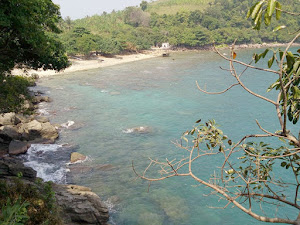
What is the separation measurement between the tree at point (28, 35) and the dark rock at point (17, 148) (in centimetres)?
892

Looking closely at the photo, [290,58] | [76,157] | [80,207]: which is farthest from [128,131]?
[290,58]

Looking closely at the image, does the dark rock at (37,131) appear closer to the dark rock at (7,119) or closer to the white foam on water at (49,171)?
the dark rock at (7,119)

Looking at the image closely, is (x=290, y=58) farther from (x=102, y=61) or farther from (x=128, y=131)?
(x=102, y=61)

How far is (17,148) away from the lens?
74.1 feet

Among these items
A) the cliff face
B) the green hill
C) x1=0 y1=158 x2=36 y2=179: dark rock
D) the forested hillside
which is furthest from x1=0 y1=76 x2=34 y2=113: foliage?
the green hill

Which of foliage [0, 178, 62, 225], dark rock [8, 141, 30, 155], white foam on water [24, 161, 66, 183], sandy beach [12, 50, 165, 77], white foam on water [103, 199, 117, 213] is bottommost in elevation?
white foam on water [103, 199, 117, 213]

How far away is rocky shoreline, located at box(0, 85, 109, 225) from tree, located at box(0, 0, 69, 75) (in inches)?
188

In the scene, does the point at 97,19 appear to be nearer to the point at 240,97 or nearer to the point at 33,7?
the point at 240,97

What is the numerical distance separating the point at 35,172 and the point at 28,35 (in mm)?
8660

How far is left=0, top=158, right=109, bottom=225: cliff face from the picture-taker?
13250 millimetres

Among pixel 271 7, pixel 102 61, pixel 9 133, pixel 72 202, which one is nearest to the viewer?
pixel 271 7

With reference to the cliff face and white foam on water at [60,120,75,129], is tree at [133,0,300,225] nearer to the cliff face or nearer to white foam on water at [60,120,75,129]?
the cliff face

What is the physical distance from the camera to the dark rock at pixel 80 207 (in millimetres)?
13266

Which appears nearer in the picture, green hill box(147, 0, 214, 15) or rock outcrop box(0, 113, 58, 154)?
rock outcrop box(0, 113, 58, 154)
